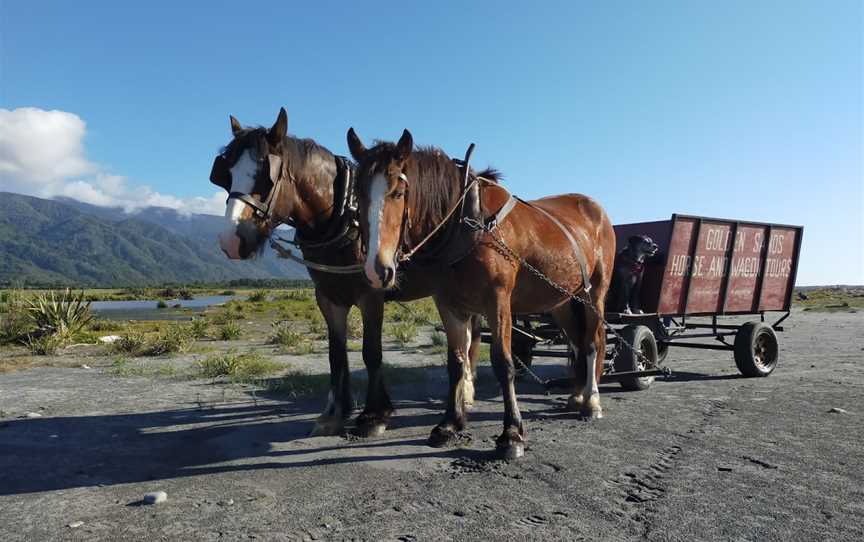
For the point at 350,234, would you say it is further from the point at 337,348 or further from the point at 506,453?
the point at 506,453

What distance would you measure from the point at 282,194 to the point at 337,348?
4.98ft

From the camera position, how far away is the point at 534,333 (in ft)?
23.1

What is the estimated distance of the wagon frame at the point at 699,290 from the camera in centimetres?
657

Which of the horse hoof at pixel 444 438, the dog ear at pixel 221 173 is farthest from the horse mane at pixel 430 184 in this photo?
the horse hoof at pixel 444 438

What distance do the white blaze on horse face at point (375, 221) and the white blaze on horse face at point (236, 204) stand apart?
94 centimetres

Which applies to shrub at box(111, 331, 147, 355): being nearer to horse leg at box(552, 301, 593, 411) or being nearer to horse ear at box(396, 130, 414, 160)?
horse leg at box(552, 301, 593, 411)

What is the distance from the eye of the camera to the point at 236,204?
3.46 m

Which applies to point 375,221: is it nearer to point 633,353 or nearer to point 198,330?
point 633,353

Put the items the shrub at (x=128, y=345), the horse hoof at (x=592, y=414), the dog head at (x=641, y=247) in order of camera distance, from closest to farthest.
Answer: the horse hoof at (x=592, y=414), the dog head at (x=641, y=247), the shrub at (x=128, y=345)

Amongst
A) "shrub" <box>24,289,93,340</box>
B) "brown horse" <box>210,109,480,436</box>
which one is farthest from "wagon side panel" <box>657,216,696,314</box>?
"shrub" <box>24,289,93,340</box>

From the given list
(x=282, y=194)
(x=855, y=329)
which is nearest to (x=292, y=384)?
(x=282, y=194)

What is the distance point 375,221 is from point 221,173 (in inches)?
57.2

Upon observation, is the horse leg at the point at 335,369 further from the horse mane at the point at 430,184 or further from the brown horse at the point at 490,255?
the horse mane at the point at 430,184

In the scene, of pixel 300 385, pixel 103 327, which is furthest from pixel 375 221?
pixel 103 327
